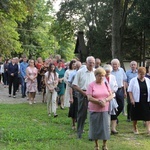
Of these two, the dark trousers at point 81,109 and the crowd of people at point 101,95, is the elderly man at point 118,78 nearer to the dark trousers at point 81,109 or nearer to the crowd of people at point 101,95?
the crowd of people at point 101,95

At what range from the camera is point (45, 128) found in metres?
8.90

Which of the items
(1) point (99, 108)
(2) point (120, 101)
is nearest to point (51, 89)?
(2) point (120, 101)

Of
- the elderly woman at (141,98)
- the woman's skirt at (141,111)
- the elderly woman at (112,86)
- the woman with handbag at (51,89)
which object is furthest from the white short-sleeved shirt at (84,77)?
the woman with handbag at (51,89)

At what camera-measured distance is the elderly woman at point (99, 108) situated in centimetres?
689

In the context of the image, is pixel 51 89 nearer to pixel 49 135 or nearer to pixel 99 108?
pixel 49 135

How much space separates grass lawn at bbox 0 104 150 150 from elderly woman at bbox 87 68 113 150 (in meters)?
0.46

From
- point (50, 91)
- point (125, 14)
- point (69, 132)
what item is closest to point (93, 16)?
point (125, 14)

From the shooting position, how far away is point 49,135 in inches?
319

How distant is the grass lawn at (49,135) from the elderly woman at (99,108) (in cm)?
46

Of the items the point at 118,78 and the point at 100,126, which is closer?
the point at 100,126

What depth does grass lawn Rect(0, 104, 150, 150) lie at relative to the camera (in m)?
7.24

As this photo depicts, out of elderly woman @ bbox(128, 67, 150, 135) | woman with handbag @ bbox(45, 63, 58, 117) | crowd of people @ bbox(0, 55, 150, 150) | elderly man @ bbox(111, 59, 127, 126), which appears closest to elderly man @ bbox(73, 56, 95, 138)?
crowd of people @ bbox(0, 55, 150, 150)

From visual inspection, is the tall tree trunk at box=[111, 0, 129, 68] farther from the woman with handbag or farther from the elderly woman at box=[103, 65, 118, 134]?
the elderly woman at box=[103, 65, 118, 134]

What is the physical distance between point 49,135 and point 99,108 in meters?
1.81
